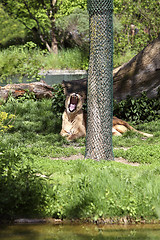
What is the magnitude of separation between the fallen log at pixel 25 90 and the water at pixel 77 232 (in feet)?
32.2

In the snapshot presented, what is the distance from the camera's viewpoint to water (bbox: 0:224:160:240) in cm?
481

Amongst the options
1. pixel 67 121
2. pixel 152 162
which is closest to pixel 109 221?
pixel 152 162

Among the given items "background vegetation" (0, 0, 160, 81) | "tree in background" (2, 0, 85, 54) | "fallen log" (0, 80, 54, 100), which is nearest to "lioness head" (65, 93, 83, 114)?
"fallen log" (0, 80, 54, 100)

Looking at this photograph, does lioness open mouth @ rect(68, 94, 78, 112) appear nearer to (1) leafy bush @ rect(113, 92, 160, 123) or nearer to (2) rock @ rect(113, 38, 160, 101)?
(1) leafy bush @ rect(113, 92, 160, 123)

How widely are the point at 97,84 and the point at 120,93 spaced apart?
577cm

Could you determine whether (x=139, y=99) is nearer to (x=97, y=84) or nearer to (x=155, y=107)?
(x=155, y=107)

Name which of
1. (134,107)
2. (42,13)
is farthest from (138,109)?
(42,13)

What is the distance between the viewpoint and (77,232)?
16.3 ft

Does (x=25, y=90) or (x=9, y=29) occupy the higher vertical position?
(x=9, y=29)

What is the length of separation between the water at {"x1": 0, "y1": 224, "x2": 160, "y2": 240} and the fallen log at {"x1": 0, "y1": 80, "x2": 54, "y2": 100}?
9801 mm

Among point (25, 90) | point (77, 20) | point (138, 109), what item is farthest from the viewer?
point (77, 20)

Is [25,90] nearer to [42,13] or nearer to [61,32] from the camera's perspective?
[61,32]

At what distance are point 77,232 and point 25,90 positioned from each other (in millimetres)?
10520

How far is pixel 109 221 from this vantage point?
5.22 m
